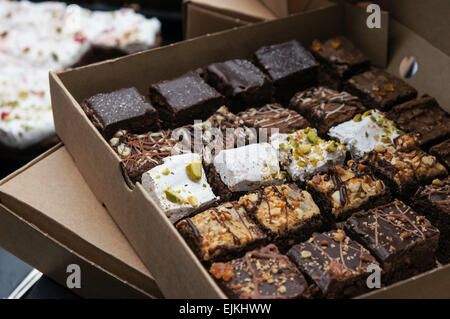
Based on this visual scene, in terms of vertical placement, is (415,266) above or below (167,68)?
below

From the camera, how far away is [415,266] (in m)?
2.39

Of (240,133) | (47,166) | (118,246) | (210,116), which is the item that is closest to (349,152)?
(240,133)

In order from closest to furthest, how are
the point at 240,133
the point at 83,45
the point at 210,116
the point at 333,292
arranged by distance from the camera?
1. the point at 333,292
2. the point at 240,133
3. the point at 210,116
4. the point at 83,45

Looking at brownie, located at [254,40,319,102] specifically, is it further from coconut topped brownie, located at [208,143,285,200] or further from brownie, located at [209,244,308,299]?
brownie, located at [209,244,308,299]

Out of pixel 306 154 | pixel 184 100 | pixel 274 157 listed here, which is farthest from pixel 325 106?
pixel 184 100

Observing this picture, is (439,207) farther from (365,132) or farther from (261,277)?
(261,277)

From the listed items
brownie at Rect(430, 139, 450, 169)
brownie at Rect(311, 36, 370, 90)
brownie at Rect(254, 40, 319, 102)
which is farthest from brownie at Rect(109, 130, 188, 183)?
brownie at Rect(430, 139, 450, 169)

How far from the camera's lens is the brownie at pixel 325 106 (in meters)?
2.99

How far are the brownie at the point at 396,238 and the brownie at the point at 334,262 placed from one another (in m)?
0.05

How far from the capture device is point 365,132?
9.41ft

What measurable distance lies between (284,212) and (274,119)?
0.70 meters

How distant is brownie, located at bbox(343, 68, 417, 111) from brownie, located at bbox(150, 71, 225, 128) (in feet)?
2.74

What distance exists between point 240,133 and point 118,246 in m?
0.86

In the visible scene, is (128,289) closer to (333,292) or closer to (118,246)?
(118,246)
